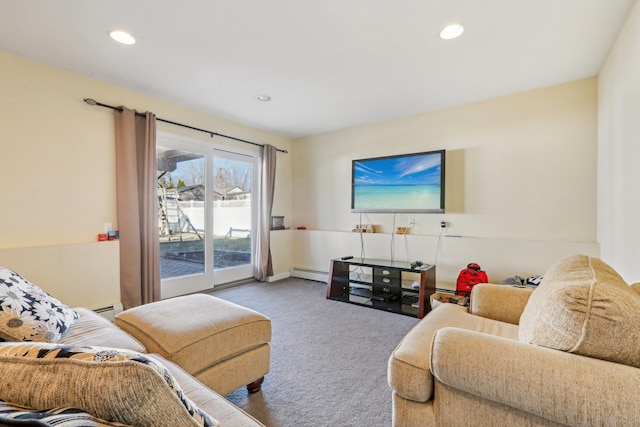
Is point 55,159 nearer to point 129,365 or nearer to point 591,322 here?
point 129,365

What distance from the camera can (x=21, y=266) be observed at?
2.39 meters

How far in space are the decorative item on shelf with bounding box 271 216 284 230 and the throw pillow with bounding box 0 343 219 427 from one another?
4233 mm

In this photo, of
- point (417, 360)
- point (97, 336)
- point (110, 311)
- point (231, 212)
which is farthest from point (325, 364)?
point (231, 212)

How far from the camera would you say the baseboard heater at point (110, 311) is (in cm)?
285

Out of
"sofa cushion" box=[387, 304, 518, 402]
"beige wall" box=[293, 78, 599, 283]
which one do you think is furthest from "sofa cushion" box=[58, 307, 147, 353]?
"beige wall" box=[293, 78, 599, 283]

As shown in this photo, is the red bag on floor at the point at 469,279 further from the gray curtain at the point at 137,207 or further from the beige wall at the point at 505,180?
the gray curtain at the point at 137,207

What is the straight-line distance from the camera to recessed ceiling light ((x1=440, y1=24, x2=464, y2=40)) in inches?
82.5

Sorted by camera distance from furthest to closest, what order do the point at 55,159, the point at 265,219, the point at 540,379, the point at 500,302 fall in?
the point at 265,219 < the point at 55,159 < the point at 500,302 < the point at 540,379

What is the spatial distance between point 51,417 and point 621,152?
3260 mm

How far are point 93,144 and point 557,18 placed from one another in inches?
161

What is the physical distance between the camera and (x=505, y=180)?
10.9ft

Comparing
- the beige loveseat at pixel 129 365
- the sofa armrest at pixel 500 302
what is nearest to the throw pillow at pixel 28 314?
the beige loveseat at pixel 129 365

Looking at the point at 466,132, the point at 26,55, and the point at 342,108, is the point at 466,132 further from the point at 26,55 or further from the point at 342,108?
the point at 26,55

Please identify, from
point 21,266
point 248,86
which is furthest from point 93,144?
point 248,86
